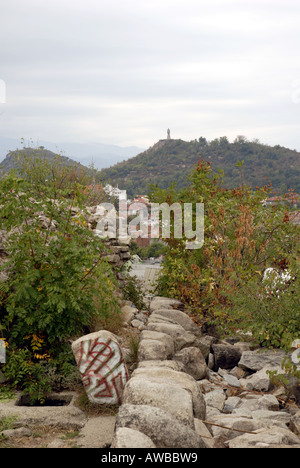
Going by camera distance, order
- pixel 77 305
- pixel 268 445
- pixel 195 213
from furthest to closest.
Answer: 1. pixel 195 213
2. pixel 77 305
3. pixel 268 445

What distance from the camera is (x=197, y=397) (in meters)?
3.98

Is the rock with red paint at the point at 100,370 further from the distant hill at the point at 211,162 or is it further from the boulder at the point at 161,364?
the distant hill at the point at 211,162

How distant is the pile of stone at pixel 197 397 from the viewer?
10.3 ft

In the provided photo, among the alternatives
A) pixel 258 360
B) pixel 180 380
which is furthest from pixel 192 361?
pixel 180 380

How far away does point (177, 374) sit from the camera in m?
→ 4.14

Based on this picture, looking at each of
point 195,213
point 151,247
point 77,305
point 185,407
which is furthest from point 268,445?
point 151,247

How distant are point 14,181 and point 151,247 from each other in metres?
13.1

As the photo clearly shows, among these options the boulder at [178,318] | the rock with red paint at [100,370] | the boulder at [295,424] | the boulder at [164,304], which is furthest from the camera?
the boulder at [164,304]

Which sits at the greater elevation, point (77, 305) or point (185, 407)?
point (77, 305)

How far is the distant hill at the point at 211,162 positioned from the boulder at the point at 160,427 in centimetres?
3185

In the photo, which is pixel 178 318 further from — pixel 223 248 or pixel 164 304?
pixel 223 248

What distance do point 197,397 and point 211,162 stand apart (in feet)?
121

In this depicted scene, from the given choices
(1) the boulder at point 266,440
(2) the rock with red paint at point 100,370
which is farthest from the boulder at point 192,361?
(1) the boulder at point 266,440
